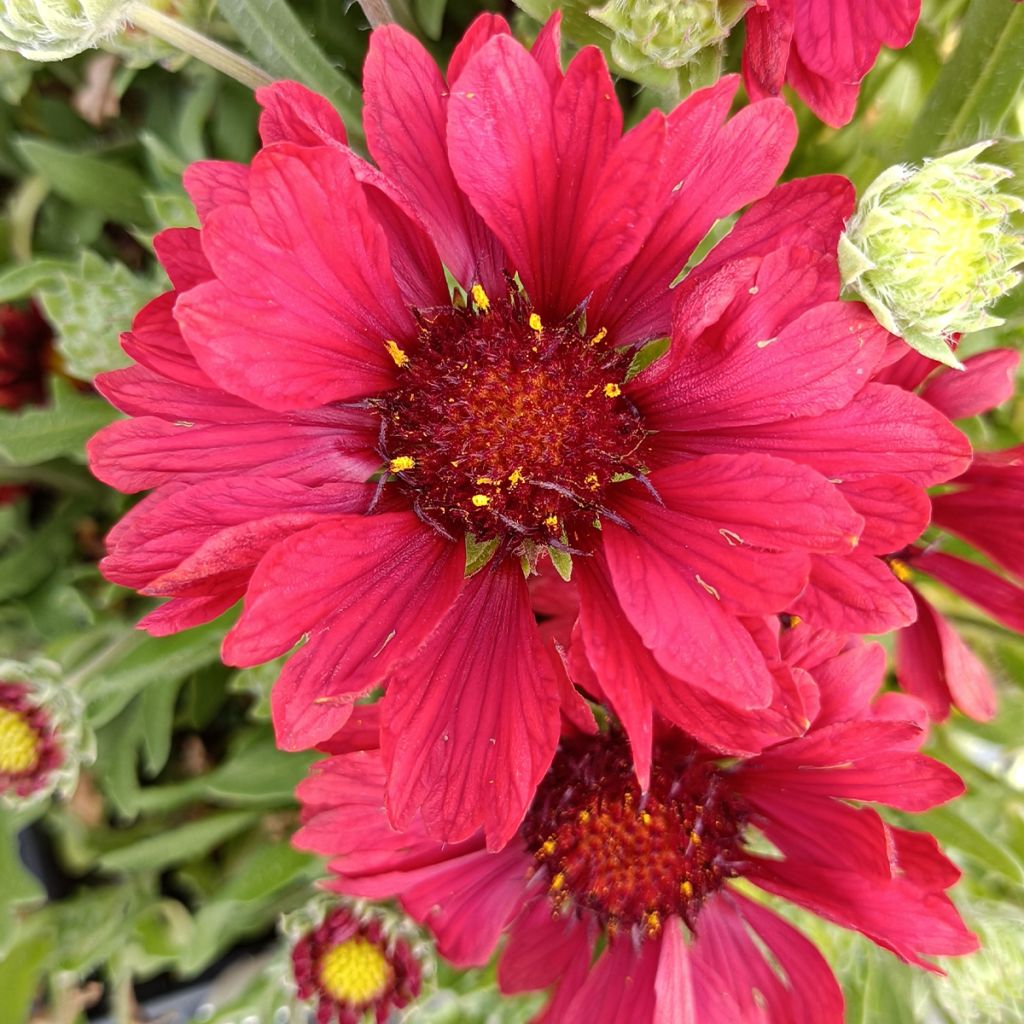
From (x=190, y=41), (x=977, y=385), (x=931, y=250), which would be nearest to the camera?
(x=931, y=250)

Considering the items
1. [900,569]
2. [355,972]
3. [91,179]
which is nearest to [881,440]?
[900,569]

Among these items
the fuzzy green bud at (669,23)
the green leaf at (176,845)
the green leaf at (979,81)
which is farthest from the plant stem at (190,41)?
the green leaf at (176,845)

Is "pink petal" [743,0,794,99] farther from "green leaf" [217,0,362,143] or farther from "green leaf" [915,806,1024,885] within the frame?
"green leaf" [915,806,1024,885]

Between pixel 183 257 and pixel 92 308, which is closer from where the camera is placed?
pixel 183 257

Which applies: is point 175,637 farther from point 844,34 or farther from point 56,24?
point 844,34

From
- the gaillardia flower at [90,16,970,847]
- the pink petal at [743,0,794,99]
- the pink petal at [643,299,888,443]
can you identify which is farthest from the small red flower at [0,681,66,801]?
the pink petal at [743,0,794,99]

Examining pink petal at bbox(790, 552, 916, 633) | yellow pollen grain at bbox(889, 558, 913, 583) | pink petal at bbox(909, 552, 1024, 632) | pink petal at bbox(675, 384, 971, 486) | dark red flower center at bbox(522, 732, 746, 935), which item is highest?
pink petal at bbox(675, 384, 971, 486)

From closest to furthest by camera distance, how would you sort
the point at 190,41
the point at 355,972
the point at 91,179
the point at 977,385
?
the point at 190,41
the point at 977,385
the point at 355,972
the point at 91,179

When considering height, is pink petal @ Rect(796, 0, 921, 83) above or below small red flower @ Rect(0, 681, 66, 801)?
above
